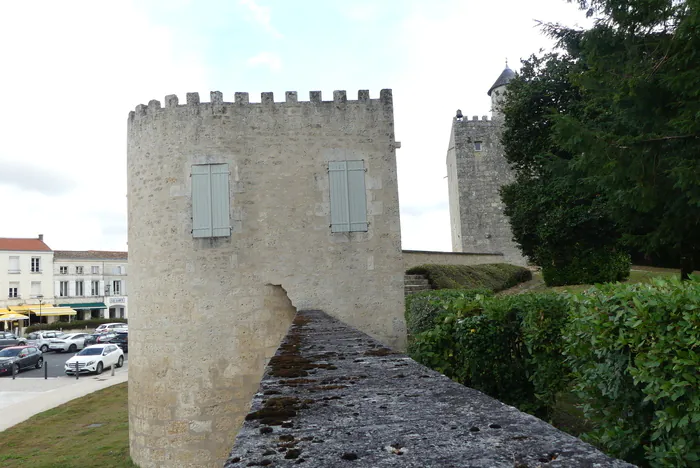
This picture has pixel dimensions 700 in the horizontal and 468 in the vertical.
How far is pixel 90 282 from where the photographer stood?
52031 millimetres

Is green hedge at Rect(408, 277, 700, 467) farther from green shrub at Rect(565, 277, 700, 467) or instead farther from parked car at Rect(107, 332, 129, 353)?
parked car at Rect(107, 332, 129, 353)

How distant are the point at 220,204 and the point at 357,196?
2451 millimetres

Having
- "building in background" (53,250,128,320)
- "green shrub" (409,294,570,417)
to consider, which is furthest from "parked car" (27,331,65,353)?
"green shrub" (409,294,570,417)

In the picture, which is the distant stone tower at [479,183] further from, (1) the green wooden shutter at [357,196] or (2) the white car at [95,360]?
(1) the green wooden shutter at [357,196]

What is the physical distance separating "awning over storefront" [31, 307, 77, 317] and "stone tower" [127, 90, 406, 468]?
40.9m

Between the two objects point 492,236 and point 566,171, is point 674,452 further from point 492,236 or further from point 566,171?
point 492,236

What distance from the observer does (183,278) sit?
9.19m

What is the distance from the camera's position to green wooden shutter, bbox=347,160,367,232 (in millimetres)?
9359

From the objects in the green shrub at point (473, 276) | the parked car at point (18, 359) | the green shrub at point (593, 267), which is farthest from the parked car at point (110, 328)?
the green shrub at point (593, 267)

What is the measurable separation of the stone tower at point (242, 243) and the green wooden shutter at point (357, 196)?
0.03m

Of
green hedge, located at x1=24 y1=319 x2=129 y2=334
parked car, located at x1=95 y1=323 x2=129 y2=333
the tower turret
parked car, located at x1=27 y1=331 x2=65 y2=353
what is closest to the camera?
parked car, located at x1=27 y1=331 x2=65 y2=353

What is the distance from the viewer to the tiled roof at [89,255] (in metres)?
50.3

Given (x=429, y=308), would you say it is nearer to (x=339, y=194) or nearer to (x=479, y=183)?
(x=339, y=194)

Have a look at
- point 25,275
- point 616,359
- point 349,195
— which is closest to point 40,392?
point 349,195
